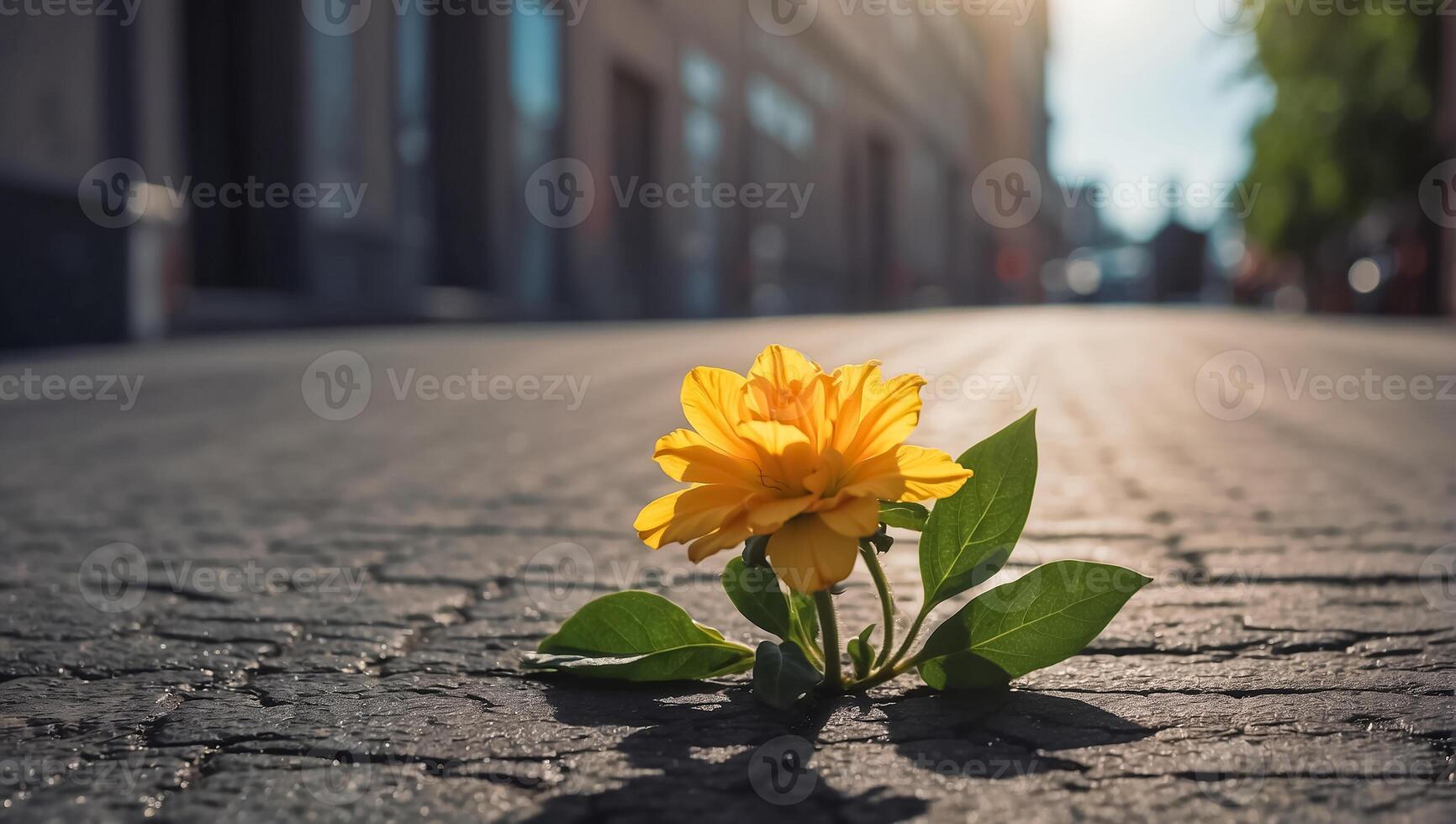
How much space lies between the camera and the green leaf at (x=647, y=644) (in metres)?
1.49

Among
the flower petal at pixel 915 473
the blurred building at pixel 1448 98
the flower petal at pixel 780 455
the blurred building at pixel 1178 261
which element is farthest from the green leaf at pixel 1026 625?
the blurred building at pixel 1178 261

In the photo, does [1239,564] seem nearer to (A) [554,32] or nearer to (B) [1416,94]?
(A) [554,32]

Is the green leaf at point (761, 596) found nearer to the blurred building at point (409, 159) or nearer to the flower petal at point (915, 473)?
the flower petal at point (915, 473)

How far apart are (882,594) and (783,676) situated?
15 centimetres

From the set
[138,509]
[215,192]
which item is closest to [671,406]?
[138,509]

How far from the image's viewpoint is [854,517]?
3.84 ft

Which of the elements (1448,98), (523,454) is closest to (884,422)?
(523,454)

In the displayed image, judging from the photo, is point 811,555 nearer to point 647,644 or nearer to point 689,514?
point 689,514

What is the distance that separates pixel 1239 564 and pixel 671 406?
378 cm

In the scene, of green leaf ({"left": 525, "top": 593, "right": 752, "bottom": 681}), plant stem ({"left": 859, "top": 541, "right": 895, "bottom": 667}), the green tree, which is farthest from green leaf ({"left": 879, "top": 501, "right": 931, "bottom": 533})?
the green tree

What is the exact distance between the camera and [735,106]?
27797 mm

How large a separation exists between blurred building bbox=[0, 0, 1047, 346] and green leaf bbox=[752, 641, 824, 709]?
861 centimetres

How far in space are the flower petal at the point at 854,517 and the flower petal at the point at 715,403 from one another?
0.14 meters

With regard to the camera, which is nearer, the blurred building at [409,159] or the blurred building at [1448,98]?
the blurred building at [409,159]
